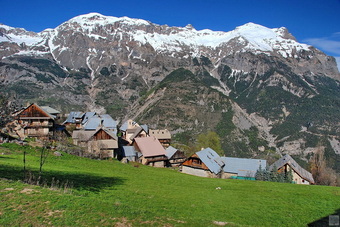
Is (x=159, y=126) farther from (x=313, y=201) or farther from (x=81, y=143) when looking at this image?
(x=313, y=201)

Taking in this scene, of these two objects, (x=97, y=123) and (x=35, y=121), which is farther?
(x=97, y=123)

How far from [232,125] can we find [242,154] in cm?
3843

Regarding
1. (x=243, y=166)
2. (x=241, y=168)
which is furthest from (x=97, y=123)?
(x=243, y=166)

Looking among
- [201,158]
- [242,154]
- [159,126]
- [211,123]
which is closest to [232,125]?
[211,123]

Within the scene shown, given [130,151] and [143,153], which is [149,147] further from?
[130,151]

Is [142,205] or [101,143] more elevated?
[101,143]

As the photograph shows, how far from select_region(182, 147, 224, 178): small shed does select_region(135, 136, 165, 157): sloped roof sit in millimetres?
7999

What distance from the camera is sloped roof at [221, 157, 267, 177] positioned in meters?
58.2

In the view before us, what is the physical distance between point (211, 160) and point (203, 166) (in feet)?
11.4

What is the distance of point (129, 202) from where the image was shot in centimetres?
1908

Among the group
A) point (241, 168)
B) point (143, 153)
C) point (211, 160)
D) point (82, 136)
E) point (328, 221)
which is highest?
point (82, 136)

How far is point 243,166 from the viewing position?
60.3m

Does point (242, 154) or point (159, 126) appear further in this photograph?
point (159, 126)

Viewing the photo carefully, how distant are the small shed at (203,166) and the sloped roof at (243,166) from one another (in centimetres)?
217
